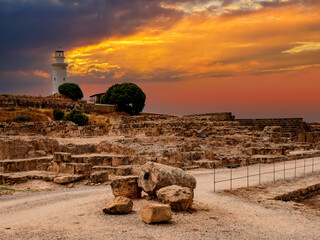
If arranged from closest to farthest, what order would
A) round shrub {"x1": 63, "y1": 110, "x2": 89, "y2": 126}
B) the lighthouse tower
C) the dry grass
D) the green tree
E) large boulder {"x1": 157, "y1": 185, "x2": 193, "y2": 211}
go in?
large boulder {"x1": 157, "y1": 185, "x2": 193, "y2": 211} → the dry grass → round shrub {"x1": 63, "y1": 110, "x2": 89, "y2": 126} → the green tree → the lighthouse tower

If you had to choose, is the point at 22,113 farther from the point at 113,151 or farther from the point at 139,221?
the point at 139,221

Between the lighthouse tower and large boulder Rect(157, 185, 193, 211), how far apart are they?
69702mm

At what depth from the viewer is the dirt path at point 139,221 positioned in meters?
8.94

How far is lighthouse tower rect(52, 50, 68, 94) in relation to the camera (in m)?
77.4

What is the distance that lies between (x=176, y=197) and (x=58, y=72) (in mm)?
71387

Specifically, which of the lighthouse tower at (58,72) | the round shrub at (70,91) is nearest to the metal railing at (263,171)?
the round shrub at (70,91)

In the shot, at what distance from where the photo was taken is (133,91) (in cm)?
6494

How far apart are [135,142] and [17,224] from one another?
14159 millimetres

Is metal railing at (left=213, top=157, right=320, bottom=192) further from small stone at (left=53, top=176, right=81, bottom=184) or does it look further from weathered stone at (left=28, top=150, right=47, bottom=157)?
weathered stone at (left=28, top=150, right=47, bottom=157)

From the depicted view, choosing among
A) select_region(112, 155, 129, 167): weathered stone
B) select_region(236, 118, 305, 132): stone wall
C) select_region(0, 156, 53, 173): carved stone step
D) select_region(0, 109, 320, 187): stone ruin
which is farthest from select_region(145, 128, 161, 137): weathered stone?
select_region(236, 118, 305, 132): stone wall

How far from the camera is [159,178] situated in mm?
11523

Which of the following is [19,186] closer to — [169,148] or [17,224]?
[17,224]

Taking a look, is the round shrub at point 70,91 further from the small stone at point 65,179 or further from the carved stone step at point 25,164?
the small stone at point 65,179

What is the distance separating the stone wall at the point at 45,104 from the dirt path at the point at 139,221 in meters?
43.7
